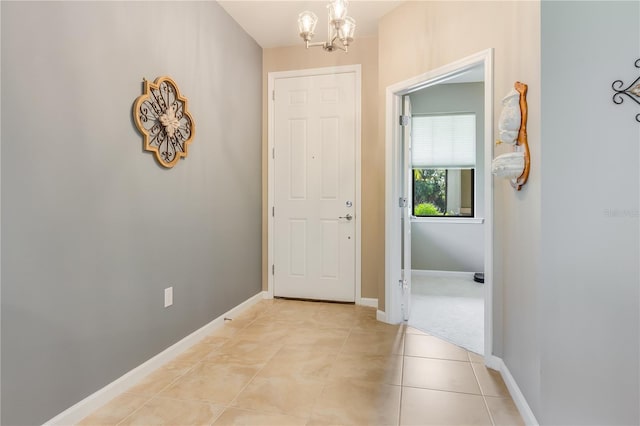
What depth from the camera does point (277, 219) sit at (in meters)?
3.89

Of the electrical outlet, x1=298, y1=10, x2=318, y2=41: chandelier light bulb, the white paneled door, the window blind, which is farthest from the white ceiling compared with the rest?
the electrical outlet

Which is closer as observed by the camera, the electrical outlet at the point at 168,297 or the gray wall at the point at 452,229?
the electrical outlet at the point at 168,297

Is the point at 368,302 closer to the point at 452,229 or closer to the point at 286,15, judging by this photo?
the point at 452,229

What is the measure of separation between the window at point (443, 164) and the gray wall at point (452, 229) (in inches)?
3.9

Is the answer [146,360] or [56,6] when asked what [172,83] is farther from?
[146,360]

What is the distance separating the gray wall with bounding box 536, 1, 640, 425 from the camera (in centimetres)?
146

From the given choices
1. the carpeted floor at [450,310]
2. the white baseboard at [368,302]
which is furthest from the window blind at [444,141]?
the white baseboard at [368,302]

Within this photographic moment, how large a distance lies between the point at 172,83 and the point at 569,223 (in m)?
2.41

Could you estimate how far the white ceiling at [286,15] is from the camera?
296 centimetres

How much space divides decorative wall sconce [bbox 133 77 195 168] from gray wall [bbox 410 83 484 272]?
3524 millimetres

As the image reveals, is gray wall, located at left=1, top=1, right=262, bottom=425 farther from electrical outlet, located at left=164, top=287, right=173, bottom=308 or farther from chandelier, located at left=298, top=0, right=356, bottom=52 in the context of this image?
chandelier, located at left=298, top=0, right=356, bottom=52

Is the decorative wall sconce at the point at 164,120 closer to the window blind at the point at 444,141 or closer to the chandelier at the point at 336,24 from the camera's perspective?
the chandelier at the point at 336,24

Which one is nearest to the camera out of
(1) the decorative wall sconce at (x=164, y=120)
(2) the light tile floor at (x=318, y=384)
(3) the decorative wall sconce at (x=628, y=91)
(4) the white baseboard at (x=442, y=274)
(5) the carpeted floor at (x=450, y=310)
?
(3) the decorative wall sconce at (x=628, y=91)

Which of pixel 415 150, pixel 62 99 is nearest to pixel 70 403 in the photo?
pixel 62 99
